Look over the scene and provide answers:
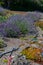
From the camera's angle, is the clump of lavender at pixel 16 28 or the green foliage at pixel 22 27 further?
the green foliage at pixel 22 27

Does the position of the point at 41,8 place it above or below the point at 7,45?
below

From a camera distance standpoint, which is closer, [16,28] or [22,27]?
[16,28]

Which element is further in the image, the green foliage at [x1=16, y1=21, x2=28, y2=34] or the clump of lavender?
the green foliage at [x1=16, y1=21, x2=28, y2=34]

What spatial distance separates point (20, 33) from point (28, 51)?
262 centimetres

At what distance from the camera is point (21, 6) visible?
77.5ft

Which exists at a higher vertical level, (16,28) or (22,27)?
(16,28)

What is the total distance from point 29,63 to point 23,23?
409cm

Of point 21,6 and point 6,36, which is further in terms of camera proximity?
point 21,6

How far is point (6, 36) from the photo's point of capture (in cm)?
875

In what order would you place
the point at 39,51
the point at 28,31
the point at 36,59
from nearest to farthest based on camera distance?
the point at 36,59, the point at 39,51, the point at 28,31

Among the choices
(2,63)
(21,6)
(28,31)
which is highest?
(2,63)

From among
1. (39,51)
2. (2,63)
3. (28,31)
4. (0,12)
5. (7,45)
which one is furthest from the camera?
(0,12)

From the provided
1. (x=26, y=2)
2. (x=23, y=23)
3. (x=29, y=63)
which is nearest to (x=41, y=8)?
(x=26, y=2)

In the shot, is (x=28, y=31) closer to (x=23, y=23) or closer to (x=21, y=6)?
(x=23, y=23)
